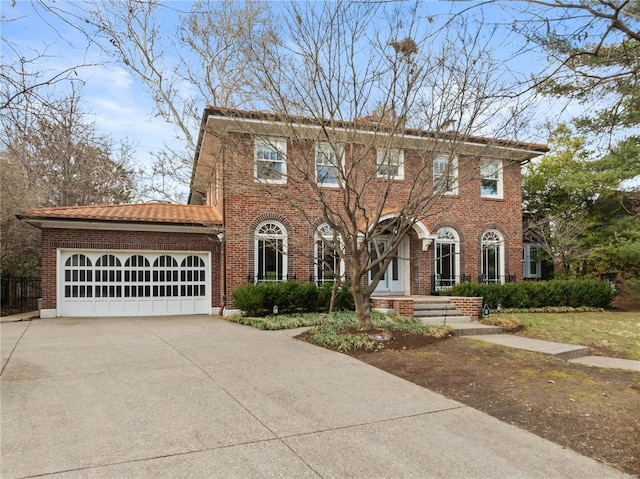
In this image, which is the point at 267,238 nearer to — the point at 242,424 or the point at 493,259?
the point at 493,259

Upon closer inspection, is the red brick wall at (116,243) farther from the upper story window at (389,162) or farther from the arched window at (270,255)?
the upper story window at (389,162)

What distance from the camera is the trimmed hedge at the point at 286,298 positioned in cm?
1270

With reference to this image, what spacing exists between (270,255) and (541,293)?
9293 mm

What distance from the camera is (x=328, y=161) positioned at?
9391mm

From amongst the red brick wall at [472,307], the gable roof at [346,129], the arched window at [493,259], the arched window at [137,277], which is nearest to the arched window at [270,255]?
the arched window at [137,277]

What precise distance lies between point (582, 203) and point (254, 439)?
68.5 ft

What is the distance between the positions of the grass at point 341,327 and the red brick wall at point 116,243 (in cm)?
319

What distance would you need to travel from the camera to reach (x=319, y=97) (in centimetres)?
887

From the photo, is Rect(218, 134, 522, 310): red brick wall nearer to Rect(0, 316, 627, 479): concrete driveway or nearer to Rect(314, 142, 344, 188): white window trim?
Rect(314, 142, 344, 188): white window trim

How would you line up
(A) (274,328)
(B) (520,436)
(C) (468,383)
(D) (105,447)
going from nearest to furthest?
1. (D) (105,447)
2. (B) (520,436)
3. (C) (468,383)
4. (A) (274,328)

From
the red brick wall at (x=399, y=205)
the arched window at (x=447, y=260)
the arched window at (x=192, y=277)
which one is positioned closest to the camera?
the red brick wall at (x=399, y=205)

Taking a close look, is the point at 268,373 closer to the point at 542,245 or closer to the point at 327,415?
the point at 327,415

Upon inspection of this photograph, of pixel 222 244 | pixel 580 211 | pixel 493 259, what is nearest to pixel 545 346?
pixel 493 259

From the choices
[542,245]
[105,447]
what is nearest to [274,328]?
[105,447]
